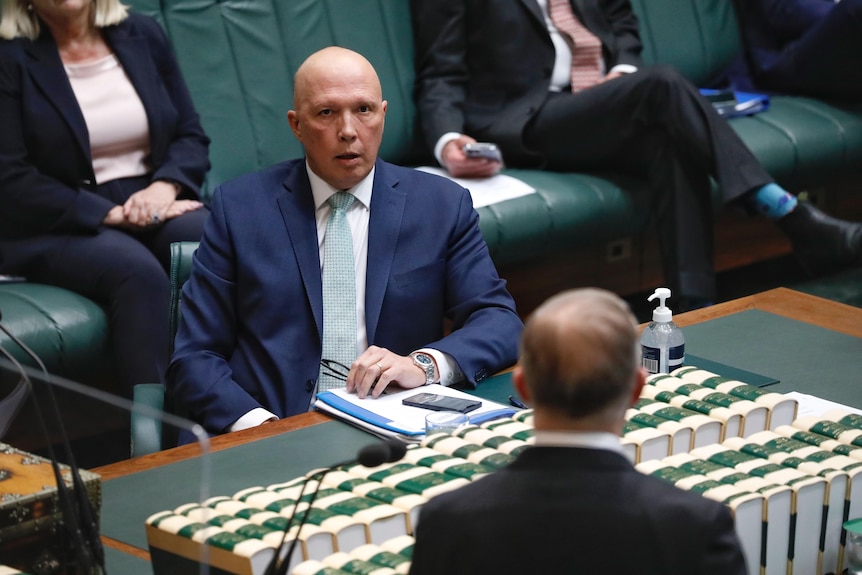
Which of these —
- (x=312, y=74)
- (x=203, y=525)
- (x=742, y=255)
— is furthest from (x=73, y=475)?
(x=742, y=255)

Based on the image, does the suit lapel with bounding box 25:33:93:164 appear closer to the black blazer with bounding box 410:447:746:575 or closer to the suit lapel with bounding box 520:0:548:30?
the suit lapel with bounding box 520:0:548:30

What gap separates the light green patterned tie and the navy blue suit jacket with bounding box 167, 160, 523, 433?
0.02m

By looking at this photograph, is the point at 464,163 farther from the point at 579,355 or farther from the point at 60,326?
the point at 579,355

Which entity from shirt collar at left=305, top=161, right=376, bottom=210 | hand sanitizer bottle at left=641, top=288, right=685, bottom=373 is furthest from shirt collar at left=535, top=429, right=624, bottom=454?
shirt collar at left=305, top=161, right=376, bottom=210

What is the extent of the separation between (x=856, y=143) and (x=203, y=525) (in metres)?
3.85

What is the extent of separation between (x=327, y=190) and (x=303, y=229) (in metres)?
0.09

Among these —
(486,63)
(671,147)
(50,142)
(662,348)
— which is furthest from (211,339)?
(486,63)

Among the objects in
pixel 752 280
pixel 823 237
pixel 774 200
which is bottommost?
pixel 752 280

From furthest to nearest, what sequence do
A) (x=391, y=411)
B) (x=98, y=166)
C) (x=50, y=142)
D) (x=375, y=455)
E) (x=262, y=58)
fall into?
1. (x=262, y=58)
2. (x=98, y=166)
3. (x=50, y=142)
4. (x=391, y=411)
5. (x=375, y=455)

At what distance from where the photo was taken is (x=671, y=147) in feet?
12.9

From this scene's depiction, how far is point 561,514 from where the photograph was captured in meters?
1.08

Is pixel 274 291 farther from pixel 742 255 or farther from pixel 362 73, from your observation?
pixel 742 255

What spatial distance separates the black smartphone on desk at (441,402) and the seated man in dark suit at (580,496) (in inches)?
32.3

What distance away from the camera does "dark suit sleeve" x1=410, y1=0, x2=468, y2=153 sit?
163 inches
